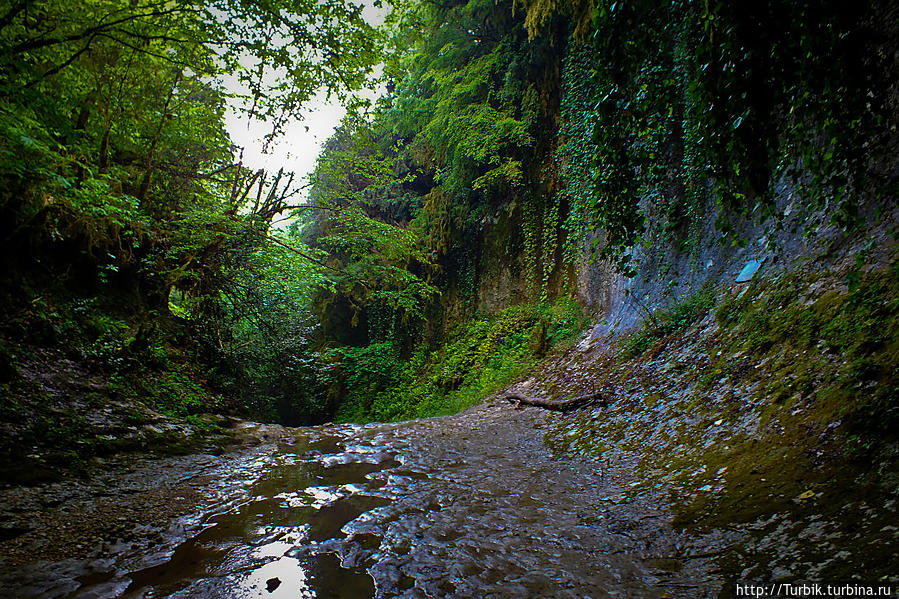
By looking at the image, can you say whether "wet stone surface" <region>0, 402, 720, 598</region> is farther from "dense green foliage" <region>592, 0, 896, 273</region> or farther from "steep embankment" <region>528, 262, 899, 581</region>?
"dense green foliage" <region>592, 0, 896, 273</region>

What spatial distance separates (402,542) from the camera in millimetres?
2350


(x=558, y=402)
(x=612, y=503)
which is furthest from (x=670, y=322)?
(x=612, y=503)

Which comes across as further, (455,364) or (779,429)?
(455,364)

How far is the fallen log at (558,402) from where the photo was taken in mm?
5125

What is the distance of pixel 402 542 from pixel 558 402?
3.90 meters

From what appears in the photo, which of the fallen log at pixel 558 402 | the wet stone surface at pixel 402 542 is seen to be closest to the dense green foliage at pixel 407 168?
the fallen log at pixel 558 402

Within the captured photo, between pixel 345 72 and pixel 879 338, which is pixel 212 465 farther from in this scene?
pixel 879 338

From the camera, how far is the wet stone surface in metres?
1.86

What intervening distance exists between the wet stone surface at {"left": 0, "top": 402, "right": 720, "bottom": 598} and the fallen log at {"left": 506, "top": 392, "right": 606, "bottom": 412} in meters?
1.38

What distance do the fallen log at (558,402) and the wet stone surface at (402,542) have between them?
4.51 feet

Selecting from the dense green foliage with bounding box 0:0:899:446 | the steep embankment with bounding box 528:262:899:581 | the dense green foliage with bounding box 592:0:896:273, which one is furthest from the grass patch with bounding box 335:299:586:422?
the dense green foliage with bounding box 592:0:896:273

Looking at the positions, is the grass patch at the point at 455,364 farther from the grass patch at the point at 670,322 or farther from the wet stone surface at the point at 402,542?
the wet stone surface at the point at 402,542

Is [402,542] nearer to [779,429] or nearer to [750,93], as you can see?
[779,429]

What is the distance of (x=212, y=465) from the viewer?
416 centimetres
